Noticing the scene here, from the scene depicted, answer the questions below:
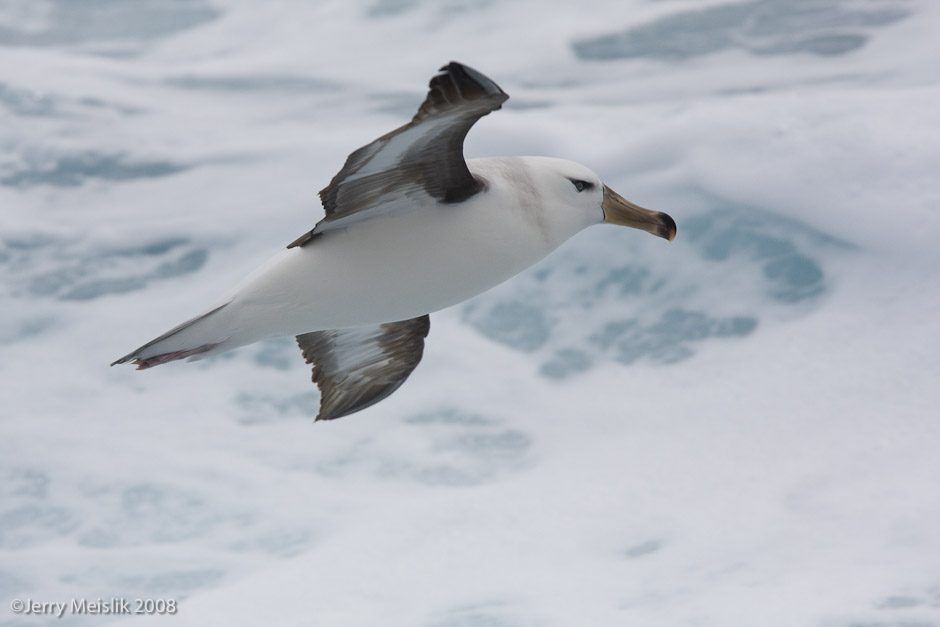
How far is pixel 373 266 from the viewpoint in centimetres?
632

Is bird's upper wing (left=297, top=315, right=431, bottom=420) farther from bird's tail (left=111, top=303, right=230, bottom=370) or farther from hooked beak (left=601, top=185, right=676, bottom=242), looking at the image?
hooked beak (left=601, top=185, right=676, bottom=242)

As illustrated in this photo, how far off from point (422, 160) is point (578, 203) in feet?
4.69

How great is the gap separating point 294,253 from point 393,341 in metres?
1.69

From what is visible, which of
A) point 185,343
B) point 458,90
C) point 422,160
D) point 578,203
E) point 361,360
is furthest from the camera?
point 361,360

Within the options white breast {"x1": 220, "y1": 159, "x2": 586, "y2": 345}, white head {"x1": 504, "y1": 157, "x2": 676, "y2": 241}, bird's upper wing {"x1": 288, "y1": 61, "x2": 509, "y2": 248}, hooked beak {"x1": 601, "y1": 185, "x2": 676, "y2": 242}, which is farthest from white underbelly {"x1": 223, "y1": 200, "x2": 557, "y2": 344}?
hooked beak {"x1": 601, "y1": 185, "x2": 676, "y2": 242}

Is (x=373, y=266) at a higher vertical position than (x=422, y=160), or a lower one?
lower

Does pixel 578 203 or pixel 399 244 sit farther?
pixel 578 203

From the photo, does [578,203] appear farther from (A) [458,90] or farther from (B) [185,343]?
(B) [185,343]

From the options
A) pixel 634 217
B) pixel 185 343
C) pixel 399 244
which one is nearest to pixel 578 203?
pixel 634 217

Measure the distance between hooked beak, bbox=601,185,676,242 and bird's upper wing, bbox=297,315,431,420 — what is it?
1828 mm

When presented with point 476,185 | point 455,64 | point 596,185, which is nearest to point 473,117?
point 455,64

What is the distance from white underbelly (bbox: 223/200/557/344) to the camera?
6.30 m

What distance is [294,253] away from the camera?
6430 mm

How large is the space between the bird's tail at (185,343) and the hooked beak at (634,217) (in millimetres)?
2783
